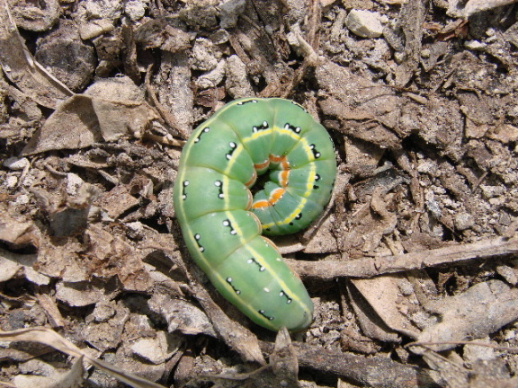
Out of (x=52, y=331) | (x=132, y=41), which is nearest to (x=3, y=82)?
(x=132, y=41)

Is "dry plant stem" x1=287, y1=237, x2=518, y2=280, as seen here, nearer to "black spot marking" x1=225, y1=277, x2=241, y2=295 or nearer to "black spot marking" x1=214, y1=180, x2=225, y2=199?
"black spot marking" x1=225, y1=277, x2=241, y2=295

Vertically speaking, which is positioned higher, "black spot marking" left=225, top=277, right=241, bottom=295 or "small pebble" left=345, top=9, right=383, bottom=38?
"small pebble" left=345, top=9, right=383, bottom=38

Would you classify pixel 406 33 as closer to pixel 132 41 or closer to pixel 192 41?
pixel 192 41

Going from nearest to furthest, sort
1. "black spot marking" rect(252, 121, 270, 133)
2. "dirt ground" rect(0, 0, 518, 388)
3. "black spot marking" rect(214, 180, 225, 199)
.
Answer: "dirt ground" rect(0, 0, 518, 388) < "black spot marking" rect(214, 180, 225, 199) < "black spot marking" rect(252, 121, 270, 133)

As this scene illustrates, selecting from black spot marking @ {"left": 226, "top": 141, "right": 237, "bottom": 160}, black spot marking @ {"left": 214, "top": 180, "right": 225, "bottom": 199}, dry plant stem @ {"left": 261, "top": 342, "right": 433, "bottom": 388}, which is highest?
black spot marking @ {"left": 226, "top": 141, "right": 237, "bottom": 160}

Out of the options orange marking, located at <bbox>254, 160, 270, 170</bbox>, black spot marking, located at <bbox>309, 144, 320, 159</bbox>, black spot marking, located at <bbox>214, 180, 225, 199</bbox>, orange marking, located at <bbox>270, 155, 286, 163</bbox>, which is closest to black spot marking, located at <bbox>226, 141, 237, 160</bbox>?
black spot marking, located at <bbox>214, 180, 225, 199</bbox>

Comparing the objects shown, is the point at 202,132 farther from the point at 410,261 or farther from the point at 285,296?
the point at 410,261

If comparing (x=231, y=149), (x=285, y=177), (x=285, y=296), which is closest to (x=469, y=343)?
(x=285, y=296)
